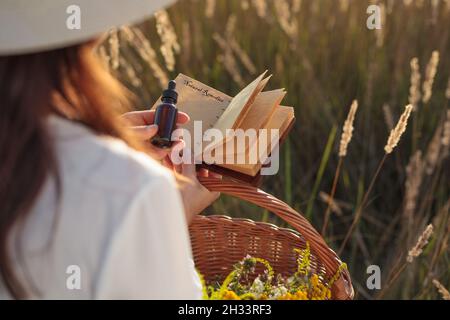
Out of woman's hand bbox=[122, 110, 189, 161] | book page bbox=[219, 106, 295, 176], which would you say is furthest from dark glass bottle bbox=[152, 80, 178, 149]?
book page bbox=[219, 106, 295, 176]

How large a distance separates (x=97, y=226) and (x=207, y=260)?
809mm

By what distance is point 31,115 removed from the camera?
0.85 m

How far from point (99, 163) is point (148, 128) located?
17.0 inches

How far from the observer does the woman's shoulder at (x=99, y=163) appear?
85cm

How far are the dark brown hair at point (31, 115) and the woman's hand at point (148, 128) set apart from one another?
1.17 ft

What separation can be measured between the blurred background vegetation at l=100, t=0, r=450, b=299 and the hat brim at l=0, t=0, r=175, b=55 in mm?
1062

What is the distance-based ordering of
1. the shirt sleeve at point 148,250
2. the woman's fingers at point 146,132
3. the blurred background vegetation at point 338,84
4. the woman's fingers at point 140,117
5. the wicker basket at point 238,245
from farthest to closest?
the blurred background vegetation at point 338,84 < the wicker basket at point 238,245 < the woman's fingers at point 140,117 < the woman's fingers at point 146,132 < the shirt sleeve at point 148,250

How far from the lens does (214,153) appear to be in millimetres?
1363

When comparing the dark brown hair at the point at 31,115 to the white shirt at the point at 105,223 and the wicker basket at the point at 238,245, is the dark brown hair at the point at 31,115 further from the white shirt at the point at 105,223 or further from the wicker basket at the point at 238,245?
the wicker basket at the point at 238,245

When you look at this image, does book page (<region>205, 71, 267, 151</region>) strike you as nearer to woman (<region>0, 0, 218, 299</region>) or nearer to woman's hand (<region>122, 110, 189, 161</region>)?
woman's hand (<region>122, 110, 189, 161</region>)

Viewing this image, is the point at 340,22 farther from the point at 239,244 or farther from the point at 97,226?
the point at 97,226

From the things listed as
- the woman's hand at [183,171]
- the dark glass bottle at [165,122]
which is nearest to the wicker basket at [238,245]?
the woman's hand at [183,171]

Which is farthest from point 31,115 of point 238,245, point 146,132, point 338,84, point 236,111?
point 338,84
